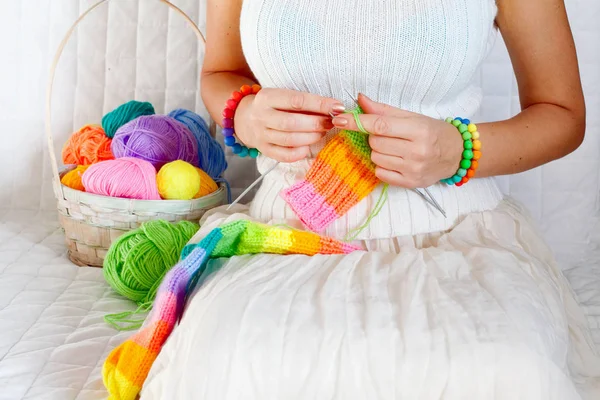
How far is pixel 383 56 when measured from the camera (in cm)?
96

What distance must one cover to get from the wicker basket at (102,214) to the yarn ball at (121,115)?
0.13 m

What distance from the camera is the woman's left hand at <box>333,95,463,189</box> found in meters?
0.88

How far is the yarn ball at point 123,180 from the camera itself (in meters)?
1.26

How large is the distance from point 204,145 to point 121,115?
0.18 meters

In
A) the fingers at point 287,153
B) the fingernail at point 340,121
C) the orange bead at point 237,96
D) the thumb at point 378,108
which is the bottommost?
the fingers at point 287,153

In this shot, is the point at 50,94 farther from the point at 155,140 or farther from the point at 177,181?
the point at 177,181

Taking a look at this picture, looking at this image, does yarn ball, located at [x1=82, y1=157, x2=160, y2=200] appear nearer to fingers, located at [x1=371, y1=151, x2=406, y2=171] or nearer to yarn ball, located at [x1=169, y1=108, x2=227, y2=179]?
yarn ball, located at [x1=169, y1=108, x2=227, y2=179]

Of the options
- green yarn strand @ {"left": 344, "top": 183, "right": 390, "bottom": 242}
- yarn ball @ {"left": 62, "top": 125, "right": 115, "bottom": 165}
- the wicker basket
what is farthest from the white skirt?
yarn ball @ {"left": 62, "top": 125, "right": 115, "bottom": 165}

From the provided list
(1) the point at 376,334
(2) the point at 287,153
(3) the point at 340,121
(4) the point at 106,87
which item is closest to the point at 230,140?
(2) the point at 287,153

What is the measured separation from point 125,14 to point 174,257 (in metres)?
0.67

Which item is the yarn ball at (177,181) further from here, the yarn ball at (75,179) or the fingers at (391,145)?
the fingers at (391,145)

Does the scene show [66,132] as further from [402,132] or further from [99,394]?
[402,132]

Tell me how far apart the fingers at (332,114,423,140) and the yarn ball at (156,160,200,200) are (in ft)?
1.50

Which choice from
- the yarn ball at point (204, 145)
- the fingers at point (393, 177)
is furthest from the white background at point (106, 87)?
the fingers at point (393, 177)
